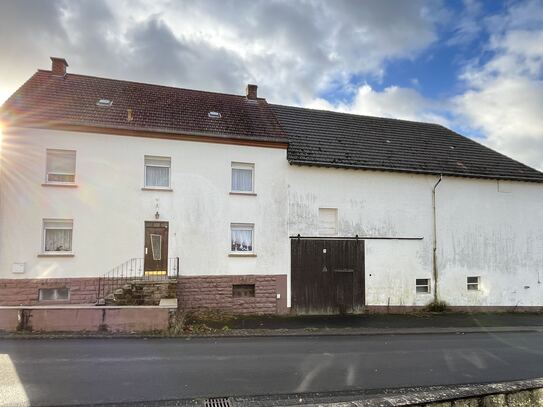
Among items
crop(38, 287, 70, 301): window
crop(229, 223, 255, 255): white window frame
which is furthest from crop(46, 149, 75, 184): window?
crop(229, 223, 255, 255): white window frame

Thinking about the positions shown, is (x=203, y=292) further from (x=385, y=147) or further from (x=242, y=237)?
(x=385, y=147)

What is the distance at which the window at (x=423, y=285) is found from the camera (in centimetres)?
1845

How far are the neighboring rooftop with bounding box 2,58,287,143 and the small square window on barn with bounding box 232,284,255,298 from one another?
19.7ft

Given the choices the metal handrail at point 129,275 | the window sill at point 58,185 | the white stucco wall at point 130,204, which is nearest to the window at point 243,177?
the white stucco wall at point 130,204

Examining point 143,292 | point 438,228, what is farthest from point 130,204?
point 438,228

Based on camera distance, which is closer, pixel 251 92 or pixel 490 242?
pixel 490 242

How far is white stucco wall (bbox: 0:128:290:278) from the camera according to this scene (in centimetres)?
1448

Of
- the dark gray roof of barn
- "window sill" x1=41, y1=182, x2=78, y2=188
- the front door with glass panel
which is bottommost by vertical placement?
the front door with glass panel

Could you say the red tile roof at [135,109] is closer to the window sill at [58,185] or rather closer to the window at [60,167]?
the window at [60,167]

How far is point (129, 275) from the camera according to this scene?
15102 mm

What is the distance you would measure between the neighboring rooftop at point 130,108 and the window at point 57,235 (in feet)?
11.7

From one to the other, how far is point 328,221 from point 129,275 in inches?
330

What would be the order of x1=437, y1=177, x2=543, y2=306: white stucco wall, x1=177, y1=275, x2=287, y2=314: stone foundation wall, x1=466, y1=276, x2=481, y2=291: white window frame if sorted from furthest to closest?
x1=466, y1=276, x2=481, y2=291: white window frame
x1=437, y1=177, x2=543, y2=306: white stucco wall
x1=177, y1=275, x2=287, y2=314: stone foundation wall

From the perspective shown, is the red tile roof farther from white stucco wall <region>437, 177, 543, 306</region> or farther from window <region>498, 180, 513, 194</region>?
window <region>498, 180, 513, 194</region>
